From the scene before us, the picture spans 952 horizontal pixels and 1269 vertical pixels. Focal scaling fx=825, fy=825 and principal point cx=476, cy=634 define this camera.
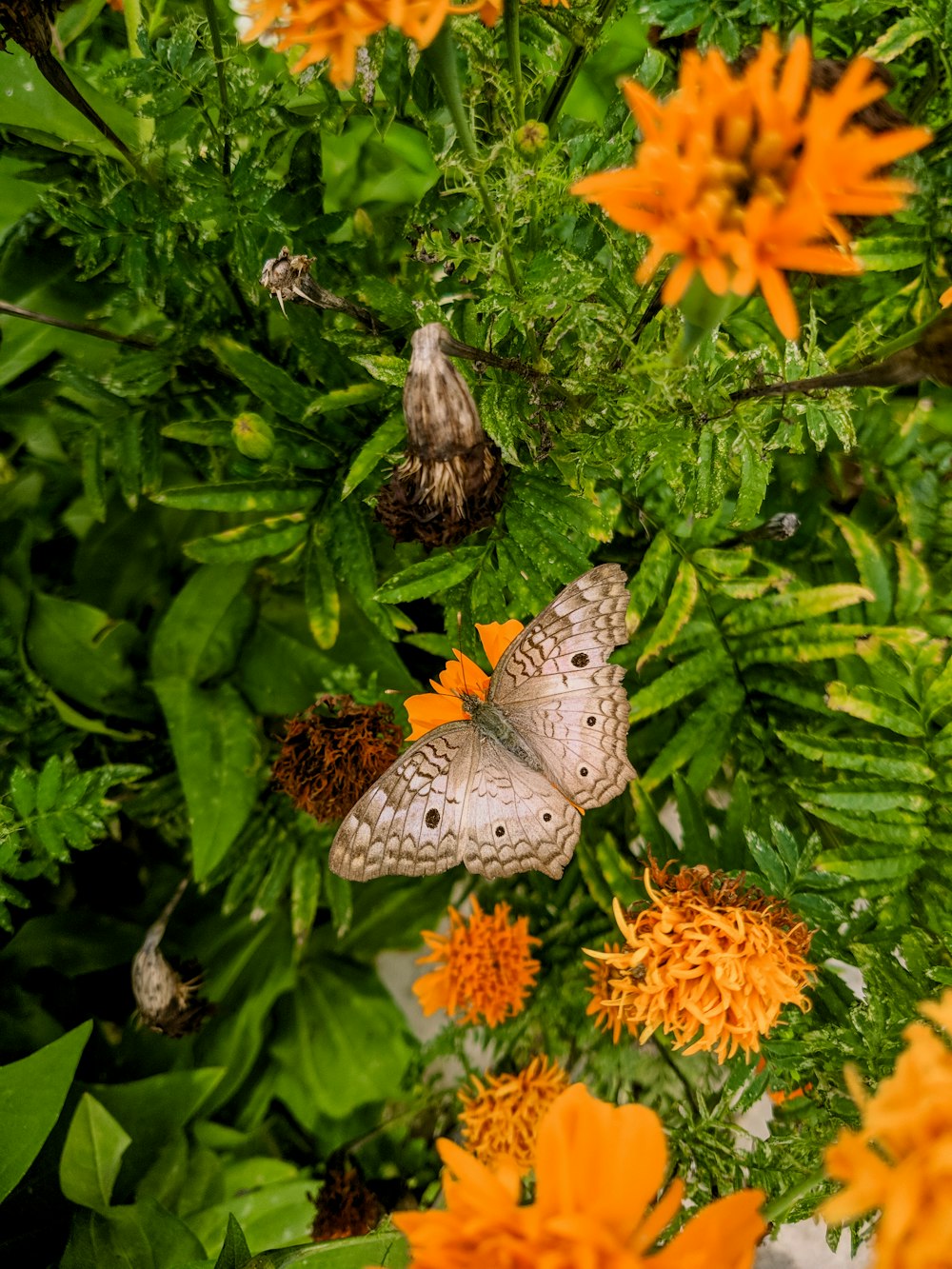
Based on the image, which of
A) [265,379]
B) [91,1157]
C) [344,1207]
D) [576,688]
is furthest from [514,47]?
[344,1207]

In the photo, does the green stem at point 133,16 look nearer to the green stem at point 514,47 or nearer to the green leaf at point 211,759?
the green stem at point 514,47

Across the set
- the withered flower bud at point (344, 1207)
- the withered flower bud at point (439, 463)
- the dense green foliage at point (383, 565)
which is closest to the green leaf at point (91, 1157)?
the dense green foliage at point (383, 565)

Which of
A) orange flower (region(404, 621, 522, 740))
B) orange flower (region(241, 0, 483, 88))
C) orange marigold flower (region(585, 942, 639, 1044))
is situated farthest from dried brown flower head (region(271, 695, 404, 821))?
orange flower (region(241, 0, 483, 88))

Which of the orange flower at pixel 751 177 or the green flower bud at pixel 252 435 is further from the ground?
the orange flower at pixel 751 177

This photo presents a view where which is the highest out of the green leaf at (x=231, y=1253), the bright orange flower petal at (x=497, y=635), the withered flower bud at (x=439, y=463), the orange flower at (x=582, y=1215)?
the withered flower bud at (x=439, y=463)

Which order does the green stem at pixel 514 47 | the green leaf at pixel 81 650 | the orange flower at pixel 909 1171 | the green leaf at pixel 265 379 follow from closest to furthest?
the orange flower at pixel 909 1171 < the green stem at pixel 514 47 < the green leaf at pixel 265 379 < the green leaf at pixel 81 650

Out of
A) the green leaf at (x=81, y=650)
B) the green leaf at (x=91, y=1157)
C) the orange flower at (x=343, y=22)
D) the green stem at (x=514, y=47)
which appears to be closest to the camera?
the orange flower at (x=343, y=22)

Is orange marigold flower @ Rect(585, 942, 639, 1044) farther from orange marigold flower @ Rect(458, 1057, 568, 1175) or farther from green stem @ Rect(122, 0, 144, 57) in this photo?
green stem @ Rect(122, 0, 144, 57)
